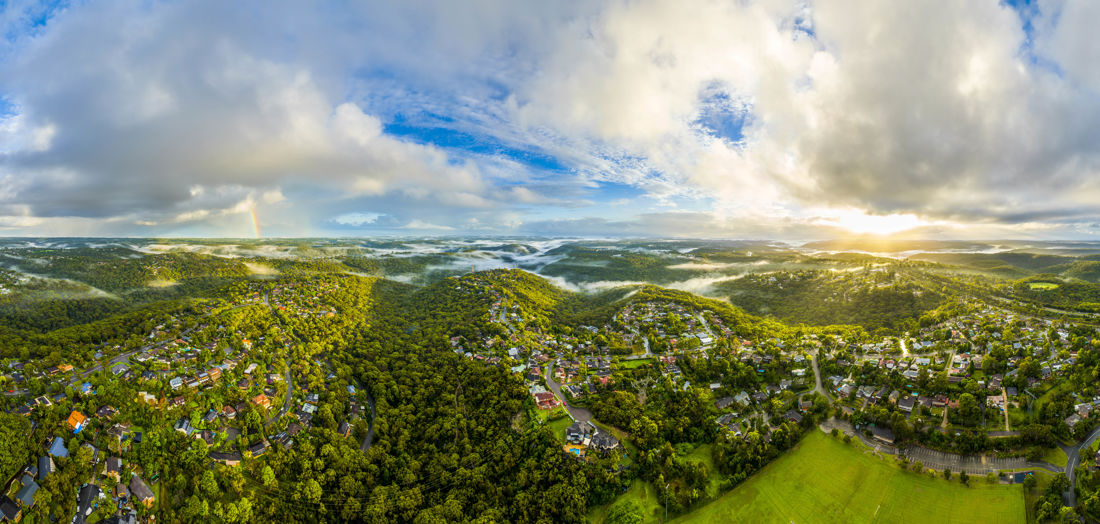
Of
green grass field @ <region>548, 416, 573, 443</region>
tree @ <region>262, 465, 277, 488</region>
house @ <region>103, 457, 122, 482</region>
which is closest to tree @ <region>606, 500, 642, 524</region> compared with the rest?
green grass field @ <region>548, 416, 573, 443</region>

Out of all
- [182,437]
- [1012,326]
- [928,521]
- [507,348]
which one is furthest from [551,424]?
[1012,326]

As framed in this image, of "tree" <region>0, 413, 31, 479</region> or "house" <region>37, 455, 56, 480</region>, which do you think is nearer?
"tree" <region>0, 413, 31, 479</region>

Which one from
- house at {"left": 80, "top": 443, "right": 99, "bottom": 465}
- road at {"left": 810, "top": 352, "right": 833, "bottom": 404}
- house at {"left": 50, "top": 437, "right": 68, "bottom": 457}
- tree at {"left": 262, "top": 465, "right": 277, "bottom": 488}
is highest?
house at {"left": 50, "top": 437, "right": 68, "bottom": 457}

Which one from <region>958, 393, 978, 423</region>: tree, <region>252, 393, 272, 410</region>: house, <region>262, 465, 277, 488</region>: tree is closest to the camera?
<region>262, 465, 277, 488</region>: tree

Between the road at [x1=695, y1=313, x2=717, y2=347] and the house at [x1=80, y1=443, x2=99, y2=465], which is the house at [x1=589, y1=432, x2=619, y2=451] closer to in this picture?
the road at [x1=695, y1=313, x2=717, y2=347]

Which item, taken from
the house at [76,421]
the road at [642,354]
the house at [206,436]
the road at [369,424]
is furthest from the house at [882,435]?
the house at [76,421]
